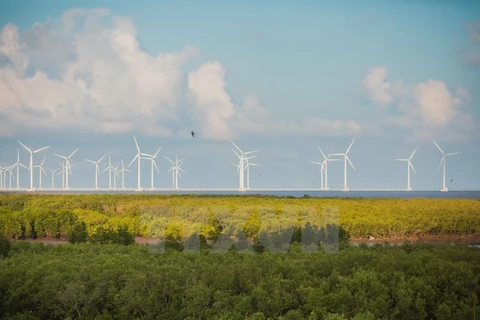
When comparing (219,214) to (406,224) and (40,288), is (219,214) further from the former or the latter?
(40,288)

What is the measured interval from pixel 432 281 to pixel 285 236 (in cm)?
2621

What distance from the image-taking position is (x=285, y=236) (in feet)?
189

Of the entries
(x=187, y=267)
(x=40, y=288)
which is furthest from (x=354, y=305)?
(x=40, y=288)

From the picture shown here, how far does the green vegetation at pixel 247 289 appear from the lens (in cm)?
3009

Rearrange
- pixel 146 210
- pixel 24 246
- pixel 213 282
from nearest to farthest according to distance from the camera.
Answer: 1. pixel 213 282
2. pixel 24 246
3. pixel 146 210

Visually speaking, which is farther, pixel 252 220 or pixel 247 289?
pixel 252 220

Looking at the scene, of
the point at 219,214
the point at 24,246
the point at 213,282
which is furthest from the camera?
the point at 219,214

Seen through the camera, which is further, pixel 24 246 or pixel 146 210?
pixel 146 210

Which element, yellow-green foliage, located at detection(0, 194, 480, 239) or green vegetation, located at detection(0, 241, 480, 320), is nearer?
green vegetation, located at detection(0, 241, 480, 320)

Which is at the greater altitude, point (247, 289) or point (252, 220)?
point (252, 220)

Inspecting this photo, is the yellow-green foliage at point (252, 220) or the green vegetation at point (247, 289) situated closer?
the green vegetation at point (247, 289)

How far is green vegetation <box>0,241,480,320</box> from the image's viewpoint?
30094 millimetres

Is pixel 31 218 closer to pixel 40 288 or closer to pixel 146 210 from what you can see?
pixel 146 210

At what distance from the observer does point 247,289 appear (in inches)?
1268
